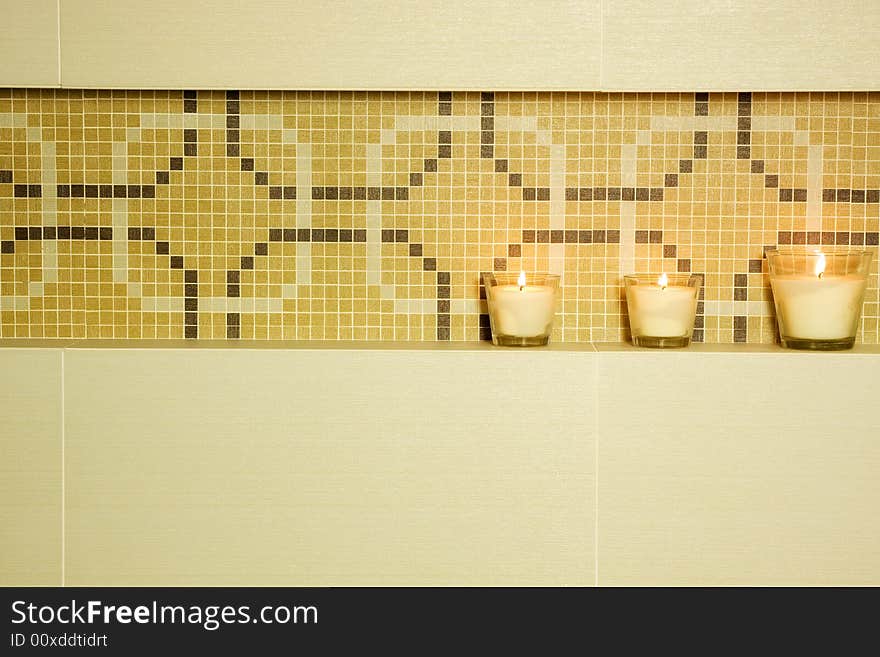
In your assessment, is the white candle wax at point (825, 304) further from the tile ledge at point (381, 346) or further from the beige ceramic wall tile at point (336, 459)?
the beige ceramic wall tile at point (336, 459)

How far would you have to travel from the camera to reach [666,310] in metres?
1.38

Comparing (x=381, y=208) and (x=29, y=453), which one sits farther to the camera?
(x=381, y=208)

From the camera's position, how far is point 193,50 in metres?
1.36

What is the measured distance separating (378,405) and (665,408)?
37 centimetres

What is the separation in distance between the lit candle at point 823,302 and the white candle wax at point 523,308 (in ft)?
1.05

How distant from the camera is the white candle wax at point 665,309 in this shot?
138 cm

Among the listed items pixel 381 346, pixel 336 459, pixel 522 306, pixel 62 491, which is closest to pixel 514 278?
pixel 522 306

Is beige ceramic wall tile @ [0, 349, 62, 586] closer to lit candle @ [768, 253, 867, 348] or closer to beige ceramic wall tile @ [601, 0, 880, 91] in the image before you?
beige ceramic wall tile @ [601, 0, 880, 91]

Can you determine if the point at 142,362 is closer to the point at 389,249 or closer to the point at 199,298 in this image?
the point at 199,298

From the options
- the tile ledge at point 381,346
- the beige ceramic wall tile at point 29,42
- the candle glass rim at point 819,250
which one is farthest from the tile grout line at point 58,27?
the candle glass rim at point 819,250

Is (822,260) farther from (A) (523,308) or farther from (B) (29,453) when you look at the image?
(B) (29,453)

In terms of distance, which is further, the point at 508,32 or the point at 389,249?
the point at 389,249

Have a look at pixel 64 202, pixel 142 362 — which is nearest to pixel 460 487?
pixel 142 362

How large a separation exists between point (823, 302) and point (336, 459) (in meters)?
0.67
